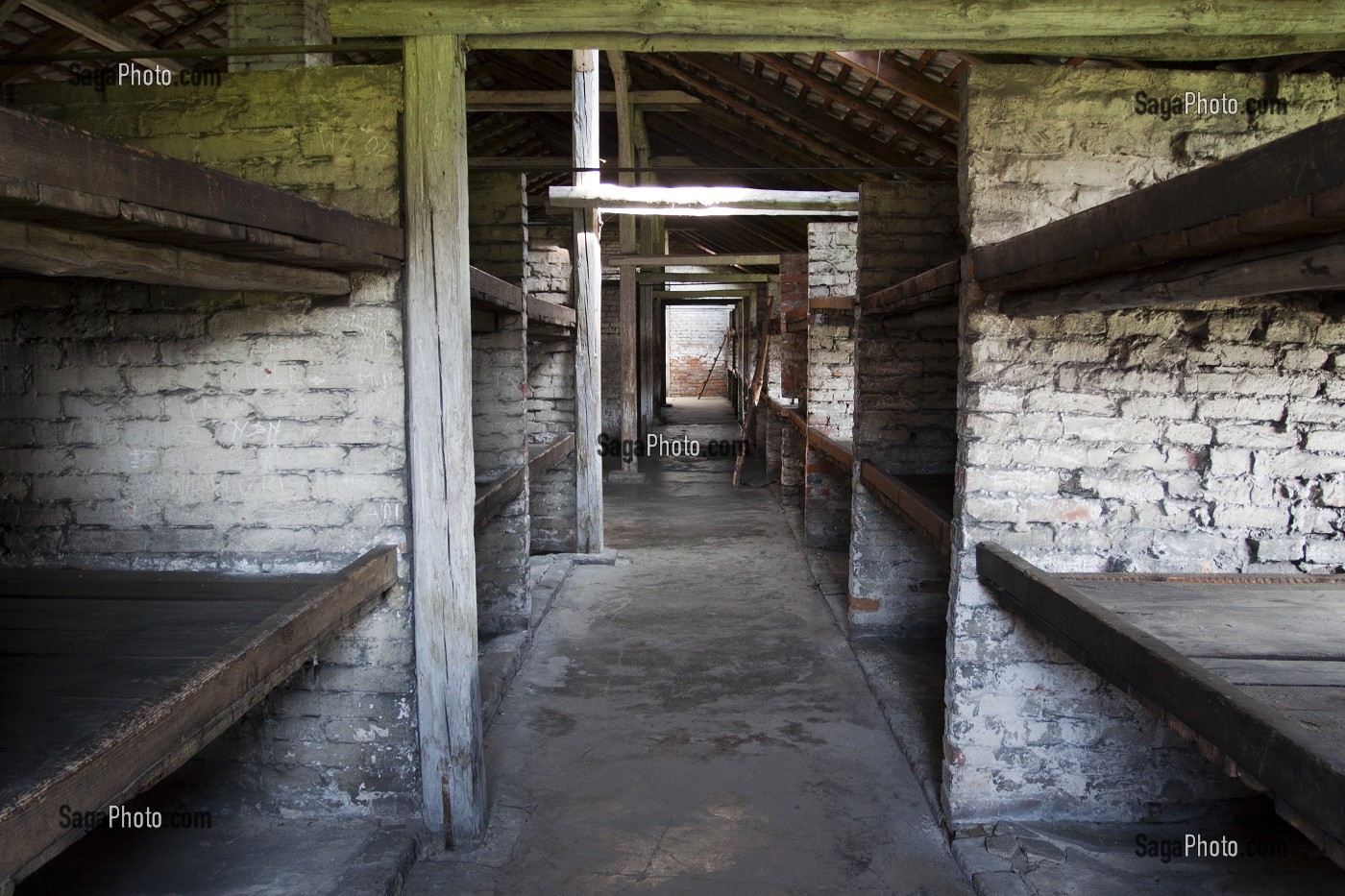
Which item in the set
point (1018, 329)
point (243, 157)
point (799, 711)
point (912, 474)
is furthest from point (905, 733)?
point (243, 157)

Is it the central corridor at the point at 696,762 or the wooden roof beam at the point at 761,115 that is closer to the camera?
the central corridor at the point at 696,762

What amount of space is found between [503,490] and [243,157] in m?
2.25

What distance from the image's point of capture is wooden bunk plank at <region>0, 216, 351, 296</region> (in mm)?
1692

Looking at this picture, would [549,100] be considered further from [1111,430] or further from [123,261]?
[123,261]

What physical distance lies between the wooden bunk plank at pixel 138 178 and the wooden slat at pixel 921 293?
7.75ft

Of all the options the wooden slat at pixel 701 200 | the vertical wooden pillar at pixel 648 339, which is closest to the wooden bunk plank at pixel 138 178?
the wooden slat at pixel 701 200

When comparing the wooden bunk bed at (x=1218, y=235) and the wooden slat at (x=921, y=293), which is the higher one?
the wooden slat at (x=921, y=293)

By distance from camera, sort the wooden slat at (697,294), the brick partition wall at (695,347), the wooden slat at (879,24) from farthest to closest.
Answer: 1. the brick partition wall at (695,347)
2. the wooden slat at (697,294)
3. the wooden slat at (879,24)

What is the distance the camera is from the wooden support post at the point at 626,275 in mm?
9930

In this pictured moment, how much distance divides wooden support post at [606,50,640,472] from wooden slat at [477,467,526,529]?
533 cm

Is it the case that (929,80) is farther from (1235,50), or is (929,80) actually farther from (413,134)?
(413,134)

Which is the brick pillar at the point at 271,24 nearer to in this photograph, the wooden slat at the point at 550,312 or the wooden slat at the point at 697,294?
the wooden slat at the point at 550,312

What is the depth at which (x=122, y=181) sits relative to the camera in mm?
1618

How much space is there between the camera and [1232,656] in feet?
7.22
